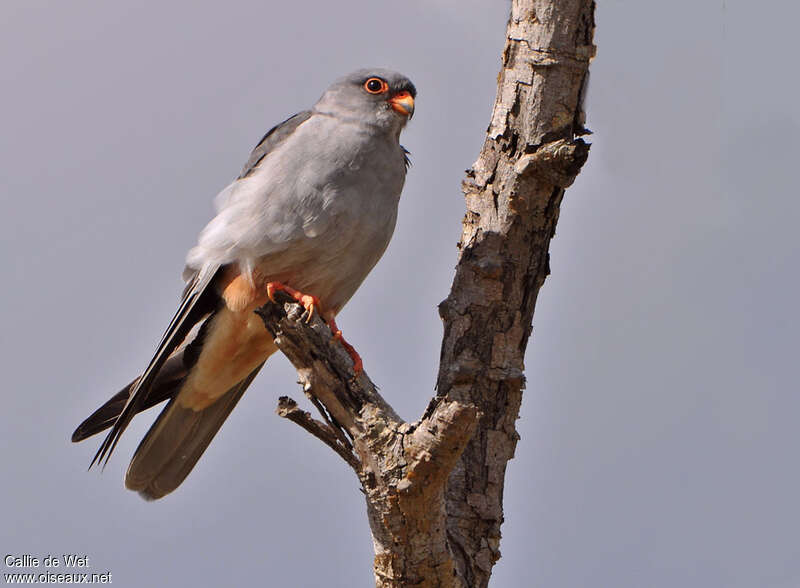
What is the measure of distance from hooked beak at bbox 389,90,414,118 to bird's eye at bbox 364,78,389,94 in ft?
0.25

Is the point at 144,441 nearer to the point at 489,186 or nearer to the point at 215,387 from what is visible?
the point at 215,387

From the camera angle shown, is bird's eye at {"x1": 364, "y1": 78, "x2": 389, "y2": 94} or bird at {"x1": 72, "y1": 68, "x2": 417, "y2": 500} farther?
bird's eye at {"x1": 364, "y1": 78, "x2": 389, "y2": 94}

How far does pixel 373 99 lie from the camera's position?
5.29 metres

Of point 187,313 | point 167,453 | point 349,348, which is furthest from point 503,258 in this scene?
point 167,453

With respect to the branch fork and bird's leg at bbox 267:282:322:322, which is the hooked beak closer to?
bird's leg at bbox 267:282:322:322

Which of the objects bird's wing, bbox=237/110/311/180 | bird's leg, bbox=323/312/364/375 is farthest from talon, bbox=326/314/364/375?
bird's wing, bbox=237/110/311/180

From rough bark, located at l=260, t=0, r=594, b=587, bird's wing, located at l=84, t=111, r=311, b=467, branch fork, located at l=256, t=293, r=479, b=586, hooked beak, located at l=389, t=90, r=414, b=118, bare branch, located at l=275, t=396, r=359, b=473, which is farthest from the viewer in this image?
hooked beak, located at l=389, t=90, r=414, b=118

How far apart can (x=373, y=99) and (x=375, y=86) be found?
0.11 m

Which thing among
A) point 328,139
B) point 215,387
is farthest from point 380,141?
point 215,387

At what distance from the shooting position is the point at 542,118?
165 inches

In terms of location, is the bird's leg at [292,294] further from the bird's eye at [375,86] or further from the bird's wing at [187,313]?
the bird's eye at [375,86]

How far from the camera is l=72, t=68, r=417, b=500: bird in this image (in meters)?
4.63

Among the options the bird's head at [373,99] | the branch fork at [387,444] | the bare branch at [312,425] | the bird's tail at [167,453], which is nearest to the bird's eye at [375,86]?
the bird's head at [373,99]

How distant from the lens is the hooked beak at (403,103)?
5258mm
